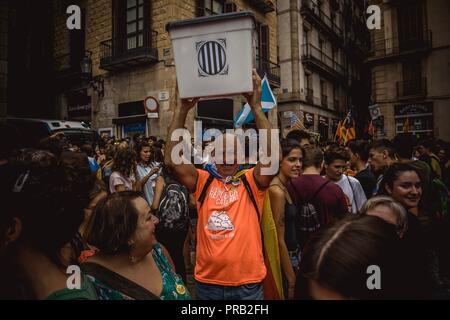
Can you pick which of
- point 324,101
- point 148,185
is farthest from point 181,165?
point 324,101

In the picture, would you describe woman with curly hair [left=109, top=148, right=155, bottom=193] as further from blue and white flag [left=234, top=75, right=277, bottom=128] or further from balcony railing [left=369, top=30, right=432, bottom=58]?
balcony railing [left=369, top=30, right=432, bottom=58]

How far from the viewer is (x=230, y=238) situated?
2293mm

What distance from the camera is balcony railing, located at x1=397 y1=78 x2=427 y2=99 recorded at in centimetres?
1942

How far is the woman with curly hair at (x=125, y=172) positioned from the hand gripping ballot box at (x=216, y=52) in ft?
7.80

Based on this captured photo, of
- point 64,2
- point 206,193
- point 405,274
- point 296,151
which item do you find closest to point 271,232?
point 206,193

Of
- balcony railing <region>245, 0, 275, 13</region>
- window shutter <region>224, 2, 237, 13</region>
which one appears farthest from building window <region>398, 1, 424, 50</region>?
window shutter <region>224, 2, 237, 13</region>

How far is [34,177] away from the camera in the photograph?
1239mm

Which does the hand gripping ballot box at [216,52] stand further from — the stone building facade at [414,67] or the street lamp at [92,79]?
the stone building facade at [414,67]

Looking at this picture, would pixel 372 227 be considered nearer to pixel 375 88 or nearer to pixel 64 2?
pixel 64 2

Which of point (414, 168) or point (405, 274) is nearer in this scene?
point (405, 274)

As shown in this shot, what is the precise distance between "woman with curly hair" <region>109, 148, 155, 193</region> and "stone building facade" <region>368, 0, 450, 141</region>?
1803 centimetres

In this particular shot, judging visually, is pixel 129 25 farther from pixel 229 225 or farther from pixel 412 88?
pixel 412 88

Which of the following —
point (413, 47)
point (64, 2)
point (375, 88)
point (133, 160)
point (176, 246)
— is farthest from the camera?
point (375, 88)

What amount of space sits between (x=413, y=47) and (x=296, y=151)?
20.8m
